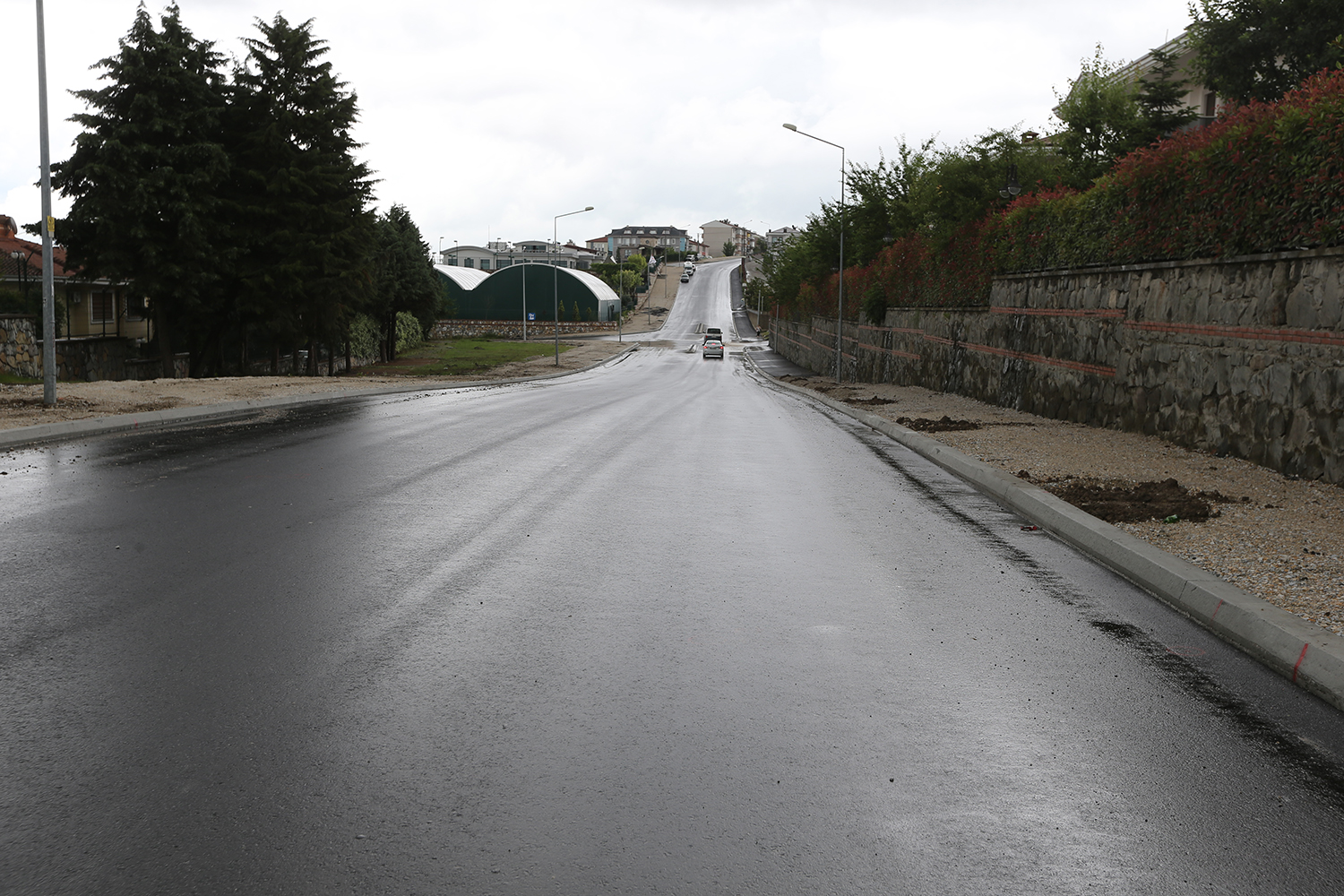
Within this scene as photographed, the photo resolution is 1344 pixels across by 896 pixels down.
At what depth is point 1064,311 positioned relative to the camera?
19.4m

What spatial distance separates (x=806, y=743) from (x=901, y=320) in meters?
33.5

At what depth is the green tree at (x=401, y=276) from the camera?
185ft

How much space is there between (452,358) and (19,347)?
97.7 ft

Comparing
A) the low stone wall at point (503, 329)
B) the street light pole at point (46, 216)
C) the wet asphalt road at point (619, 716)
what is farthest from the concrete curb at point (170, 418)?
the low stone wall at point (503, 329)

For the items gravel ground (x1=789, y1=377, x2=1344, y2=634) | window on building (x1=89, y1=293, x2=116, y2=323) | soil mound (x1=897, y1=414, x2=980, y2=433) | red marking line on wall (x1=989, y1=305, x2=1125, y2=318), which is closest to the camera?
gravel ground (x1=789, y1=377, x2=1344, y2=634)

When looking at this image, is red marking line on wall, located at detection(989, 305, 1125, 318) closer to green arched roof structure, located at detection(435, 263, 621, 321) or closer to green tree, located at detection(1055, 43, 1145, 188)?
green tree, located at detection(1055, 43, 1145, 188)

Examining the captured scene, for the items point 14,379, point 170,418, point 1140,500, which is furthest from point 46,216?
point 1140,500

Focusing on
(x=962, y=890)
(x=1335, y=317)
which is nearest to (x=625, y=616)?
(x=962, y=890)

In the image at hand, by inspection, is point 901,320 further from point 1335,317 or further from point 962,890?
point 962,890

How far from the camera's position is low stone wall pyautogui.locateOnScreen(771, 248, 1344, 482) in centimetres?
1091

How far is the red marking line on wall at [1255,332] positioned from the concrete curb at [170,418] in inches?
632

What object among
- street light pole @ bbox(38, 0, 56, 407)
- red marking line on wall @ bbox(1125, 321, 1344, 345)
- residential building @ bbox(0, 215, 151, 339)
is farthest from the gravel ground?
residential building @ bbox(0, 215, 151, 339)

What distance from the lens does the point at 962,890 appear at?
321 cm

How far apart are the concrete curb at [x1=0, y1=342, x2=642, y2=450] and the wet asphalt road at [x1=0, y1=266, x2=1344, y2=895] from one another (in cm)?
664
